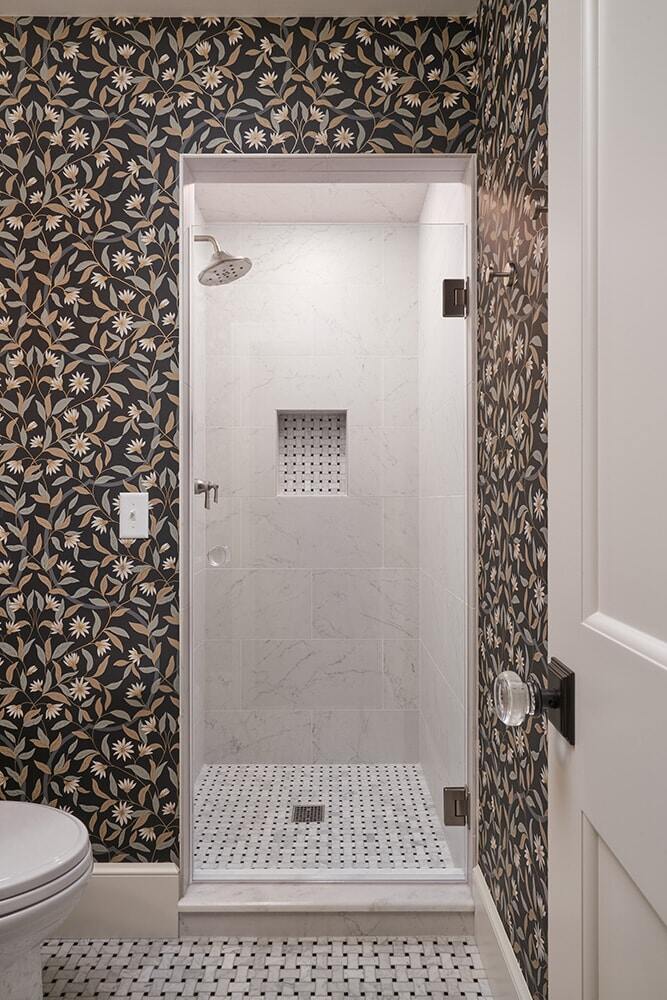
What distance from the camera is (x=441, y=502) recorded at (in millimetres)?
2248

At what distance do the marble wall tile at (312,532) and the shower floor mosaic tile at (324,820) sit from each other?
2.03ft

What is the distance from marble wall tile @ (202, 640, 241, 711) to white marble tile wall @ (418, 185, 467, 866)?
0.54 metres

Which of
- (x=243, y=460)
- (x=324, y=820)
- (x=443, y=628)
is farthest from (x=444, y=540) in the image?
(x=324, y=820)

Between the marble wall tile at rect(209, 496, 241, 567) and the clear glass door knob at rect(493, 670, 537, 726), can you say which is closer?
the clear glass door knob at rect(493, 670, 537, 726)

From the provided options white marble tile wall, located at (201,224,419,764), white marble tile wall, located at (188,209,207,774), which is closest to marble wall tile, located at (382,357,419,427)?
white marble tile wall, located at (201,224,419,764)

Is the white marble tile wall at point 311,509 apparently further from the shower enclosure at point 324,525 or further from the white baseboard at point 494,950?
the white baseboard at point 494,950

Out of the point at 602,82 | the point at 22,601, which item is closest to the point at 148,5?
the point at 22,601

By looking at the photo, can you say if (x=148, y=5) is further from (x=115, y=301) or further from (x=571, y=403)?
(x=571, y=403)

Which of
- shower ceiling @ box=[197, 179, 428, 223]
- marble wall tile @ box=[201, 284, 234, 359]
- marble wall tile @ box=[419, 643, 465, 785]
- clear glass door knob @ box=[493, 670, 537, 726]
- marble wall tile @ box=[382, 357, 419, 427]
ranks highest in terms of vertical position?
shower ceiling @ box=[197, 179, 428, 223]

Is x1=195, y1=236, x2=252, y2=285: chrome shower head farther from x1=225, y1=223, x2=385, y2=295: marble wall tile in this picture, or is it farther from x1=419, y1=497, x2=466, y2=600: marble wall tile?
x1=419, y1=497, x2=466, y2=600: marble wall tile

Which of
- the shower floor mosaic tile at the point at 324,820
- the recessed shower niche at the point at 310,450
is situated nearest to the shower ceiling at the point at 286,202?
the recessed shower niche at the point at 310,450

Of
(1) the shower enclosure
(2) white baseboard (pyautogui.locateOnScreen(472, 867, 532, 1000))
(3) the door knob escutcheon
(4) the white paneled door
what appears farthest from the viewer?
(1) the shower enclosure

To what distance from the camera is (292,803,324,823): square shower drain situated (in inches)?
89.7

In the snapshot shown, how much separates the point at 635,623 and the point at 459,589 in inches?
60.0
